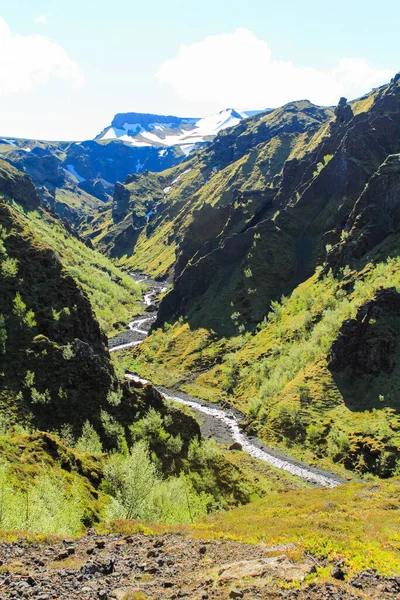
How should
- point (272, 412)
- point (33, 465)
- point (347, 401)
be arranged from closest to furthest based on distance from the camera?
point (33, 465)
point (347, 401)
point (272, 412)

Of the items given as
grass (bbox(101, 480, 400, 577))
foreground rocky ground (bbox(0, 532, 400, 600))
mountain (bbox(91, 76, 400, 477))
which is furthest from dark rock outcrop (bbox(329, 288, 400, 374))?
foreground rocky ground (bbox(0, 532, 400, 600))

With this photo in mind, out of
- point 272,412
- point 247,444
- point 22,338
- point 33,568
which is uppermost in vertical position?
point 22,338

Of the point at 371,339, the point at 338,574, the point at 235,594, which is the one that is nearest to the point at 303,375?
the point at 371,339

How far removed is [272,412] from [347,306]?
39.4 m

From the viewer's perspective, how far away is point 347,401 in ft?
323

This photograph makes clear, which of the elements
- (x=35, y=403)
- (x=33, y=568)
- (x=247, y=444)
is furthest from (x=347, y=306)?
(x=33, y=568)

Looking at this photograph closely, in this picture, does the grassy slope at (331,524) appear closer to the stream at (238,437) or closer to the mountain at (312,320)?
the stream at (238,437)

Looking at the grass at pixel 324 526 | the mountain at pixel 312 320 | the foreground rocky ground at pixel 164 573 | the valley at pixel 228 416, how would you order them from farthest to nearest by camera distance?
the mountain at pixel 312 320
the grass at pixel 324 526
the valley at pixel 228 416
the foreground rocky ground at pixel 164 573

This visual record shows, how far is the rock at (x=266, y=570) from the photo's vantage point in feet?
77.8

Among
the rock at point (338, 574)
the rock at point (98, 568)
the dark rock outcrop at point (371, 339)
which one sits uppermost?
the dark rock outcrop at point (371, 339)

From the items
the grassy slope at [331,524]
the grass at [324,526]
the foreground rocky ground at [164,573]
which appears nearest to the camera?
the foreground rocky ground at [164,573]

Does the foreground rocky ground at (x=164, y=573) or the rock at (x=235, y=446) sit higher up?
the foreground rocky ground at (x=164, y=573)

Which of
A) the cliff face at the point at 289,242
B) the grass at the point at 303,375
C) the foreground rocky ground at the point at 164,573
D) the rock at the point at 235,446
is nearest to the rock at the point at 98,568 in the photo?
the foreground rocky ground at the point at 164,573

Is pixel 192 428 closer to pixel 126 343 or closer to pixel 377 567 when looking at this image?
pixel 377 567
